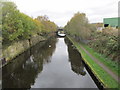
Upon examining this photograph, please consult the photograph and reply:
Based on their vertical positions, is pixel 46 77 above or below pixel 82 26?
below

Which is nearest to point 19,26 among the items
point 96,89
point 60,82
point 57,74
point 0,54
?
point 0,54

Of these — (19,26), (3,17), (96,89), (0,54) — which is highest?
(3,17)

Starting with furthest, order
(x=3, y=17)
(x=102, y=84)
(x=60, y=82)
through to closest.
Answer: (x=3, y=17) < (x=60, y=82) < (x=102, y=84)

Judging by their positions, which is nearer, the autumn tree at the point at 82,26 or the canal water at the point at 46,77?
the canal water at the point at 46,77

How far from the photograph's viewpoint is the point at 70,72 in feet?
60.6

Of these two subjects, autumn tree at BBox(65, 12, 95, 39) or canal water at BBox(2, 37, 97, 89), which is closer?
canal water at BBox(2, 37, 97, 89)

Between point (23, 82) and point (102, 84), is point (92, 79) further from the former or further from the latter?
point (23, 82)

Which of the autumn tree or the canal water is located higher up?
the autumn tree

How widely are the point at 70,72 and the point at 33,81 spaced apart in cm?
540

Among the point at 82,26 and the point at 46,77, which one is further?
the point at 82,26

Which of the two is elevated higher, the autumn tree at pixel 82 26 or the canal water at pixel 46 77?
the autumn tree at pixel 82 26

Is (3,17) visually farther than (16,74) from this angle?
Yes

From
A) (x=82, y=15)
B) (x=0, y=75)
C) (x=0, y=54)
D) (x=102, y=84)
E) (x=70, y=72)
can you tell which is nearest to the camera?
(x=102, y=84)

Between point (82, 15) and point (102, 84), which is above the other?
point (82, 15)
